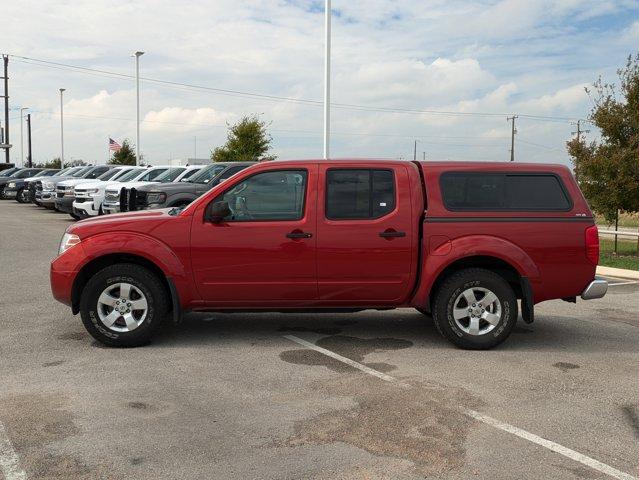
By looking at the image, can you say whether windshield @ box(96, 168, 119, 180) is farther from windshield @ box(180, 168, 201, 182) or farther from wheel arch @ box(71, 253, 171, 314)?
wheel arch @ box(71, 253, 171, 314)

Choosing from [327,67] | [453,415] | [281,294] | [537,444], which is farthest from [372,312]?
[327,67]

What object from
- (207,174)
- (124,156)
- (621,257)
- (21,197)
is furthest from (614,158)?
(124,156)

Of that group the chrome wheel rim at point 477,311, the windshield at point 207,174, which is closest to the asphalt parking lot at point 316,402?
the chrome wheel rim at point 477,311

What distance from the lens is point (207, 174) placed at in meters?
16.6

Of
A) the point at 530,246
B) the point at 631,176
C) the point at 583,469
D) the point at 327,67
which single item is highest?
the point at 327,67

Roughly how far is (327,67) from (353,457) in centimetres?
1766

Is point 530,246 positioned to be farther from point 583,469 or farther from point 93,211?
point 93,211

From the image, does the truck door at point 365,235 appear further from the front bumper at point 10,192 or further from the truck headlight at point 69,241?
the front bumper at point 10,192

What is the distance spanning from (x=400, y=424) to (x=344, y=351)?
193 centimetres

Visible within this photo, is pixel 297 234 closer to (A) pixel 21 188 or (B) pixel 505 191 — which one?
(B) pixel 505 191

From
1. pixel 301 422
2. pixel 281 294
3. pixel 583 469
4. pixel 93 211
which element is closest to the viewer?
pixel 583 469

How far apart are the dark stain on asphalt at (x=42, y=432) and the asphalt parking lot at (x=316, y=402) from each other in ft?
0.05

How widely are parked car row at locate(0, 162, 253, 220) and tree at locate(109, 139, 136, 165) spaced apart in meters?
26.6

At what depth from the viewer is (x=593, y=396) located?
5.17 metres
